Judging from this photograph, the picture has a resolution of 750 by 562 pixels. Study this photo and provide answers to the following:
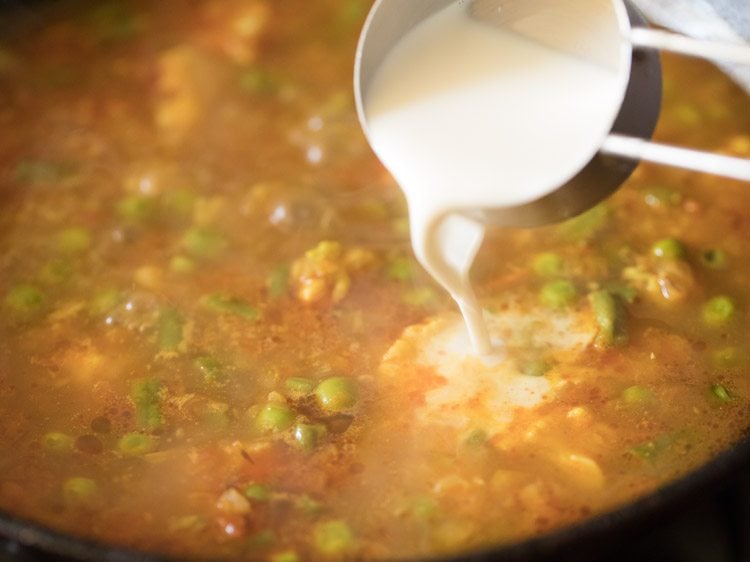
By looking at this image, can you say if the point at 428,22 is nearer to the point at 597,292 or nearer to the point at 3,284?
the point at 597,292

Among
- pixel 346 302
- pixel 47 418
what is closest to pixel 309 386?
pixel 346 302

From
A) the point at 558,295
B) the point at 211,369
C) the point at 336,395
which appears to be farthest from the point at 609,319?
the point at 211,369

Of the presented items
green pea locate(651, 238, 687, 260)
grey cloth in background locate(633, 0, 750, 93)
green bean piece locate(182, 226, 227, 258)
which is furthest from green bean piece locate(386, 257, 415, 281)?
grey cloth in background locate(633, 0, 750, 93)

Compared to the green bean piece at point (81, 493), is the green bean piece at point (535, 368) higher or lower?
lower

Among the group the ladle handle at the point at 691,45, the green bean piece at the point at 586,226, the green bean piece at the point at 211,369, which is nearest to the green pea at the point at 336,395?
the green bean piece at the point at 211,369

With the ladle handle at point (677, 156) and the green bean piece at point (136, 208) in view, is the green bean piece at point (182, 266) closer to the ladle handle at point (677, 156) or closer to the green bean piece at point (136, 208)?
the green bean piece at point (136, 208)
